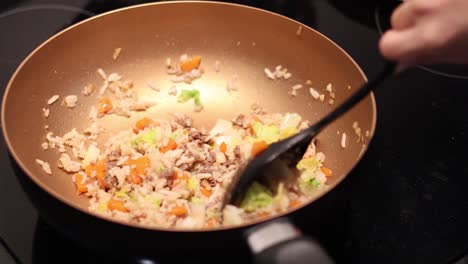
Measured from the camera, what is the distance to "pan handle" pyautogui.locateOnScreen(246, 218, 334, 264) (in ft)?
1.83

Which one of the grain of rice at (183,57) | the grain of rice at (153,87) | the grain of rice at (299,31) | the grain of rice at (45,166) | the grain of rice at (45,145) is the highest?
the grain of rice at (299,31)

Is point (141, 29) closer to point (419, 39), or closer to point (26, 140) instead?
point (26, 140)

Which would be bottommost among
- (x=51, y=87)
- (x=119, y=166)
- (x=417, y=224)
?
(x=417, y=224)

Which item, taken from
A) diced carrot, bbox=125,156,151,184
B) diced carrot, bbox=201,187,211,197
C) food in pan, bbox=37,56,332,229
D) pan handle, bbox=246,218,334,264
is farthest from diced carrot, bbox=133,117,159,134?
pan handle, bbox=246,218,334,264

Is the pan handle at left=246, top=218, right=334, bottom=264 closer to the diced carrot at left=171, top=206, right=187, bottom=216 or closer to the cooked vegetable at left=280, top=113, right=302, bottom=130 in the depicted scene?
the diced carrot at left=171, top=206, right=187, bottom=216

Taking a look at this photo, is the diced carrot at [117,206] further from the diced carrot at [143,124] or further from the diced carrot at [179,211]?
the diced carrot at [143,124]

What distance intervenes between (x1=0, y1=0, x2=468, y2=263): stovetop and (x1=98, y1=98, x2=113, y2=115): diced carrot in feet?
0.64

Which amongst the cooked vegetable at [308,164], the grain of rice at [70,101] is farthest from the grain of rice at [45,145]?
the cooked vegetable at [308,164]

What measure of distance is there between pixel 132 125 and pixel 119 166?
0.46 feet

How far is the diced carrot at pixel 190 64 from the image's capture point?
109 centimetres

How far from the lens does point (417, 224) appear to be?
0.85m

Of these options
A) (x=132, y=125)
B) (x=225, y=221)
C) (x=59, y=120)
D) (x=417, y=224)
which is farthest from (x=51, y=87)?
(x=417, y=224)

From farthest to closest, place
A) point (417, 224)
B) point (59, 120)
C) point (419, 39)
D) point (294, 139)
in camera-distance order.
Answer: point (59, 120) < point (417, 224) < point (294, 139) < point (419, 39)

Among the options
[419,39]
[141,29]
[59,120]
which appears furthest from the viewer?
[141,29]
